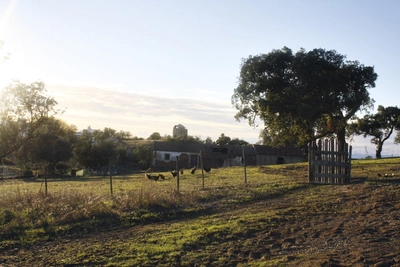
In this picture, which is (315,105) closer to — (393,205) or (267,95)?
(267,95)

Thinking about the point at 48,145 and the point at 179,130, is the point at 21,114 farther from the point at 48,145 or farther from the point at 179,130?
the point at 179,130

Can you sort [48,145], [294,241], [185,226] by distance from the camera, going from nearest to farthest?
[294,241]
[185,226]
[48,145]

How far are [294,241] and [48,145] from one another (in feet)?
168

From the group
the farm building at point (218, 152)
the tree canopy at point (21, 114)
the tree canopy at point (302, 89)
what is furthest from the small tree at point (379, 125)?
the tree canopy at point (21, 114)

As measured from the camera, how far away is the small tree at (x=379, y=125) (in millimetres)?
60991

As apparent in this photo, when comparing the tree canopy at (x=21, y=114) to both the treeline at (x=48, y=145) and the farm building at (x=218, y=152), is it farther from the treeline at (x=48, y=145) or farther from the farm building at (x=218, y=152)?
the farm building at (x=218, y=152)

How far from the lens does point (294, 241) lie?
31.3ft

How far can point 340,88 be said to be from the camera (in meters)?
31.2

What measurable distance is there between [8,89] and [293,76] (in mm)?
20057

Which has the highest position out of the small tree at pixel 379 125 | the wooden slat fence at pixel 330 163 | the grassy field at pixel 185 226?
the small tree at pixel 379 125

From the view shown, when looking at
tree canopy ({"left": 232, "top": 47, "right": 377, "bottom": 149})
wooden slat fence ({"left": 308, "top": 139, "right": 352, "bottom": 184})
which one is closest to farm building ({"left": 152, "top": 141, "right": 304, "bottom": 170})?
tree canopy ({"left": 232, "top": 47, "right": 377, "bottom": 149})

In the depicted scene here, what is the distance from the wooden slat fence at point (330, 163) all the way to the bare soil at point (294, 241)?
19.1 feet

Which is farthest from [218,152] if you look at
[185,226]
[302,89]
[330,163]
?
[185,226]

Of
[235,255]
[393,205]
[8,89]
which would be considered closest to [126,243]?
[235,255]
